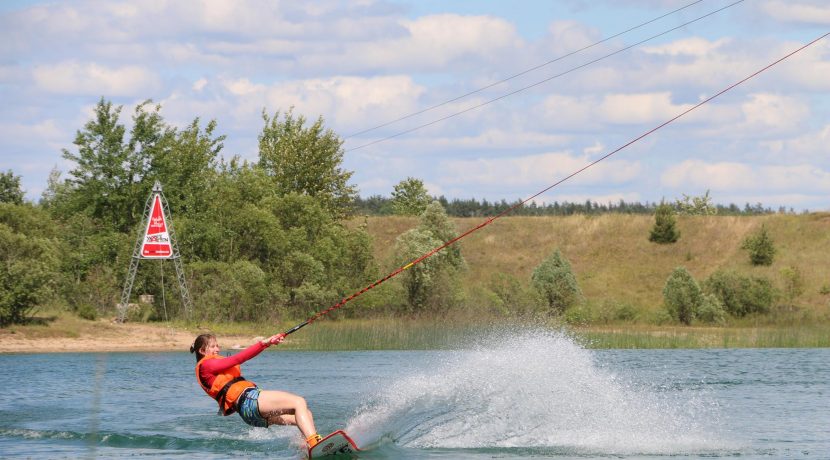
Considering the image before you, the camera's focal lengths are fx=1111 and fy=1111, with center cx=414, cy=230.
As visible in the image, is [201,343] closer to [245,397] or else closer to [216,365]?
[216,365]

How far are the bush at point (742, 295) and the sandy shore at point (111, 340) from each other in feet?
74.0

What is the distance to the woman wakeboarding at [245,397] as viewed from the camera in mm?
11859

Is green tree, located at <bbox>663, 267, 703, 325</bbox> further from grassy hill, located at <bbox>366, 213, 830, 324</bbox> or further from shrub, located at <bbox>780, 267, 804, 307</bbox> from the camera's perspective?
shrub, located at <bbox>780, 267, 804, 307</bbox>

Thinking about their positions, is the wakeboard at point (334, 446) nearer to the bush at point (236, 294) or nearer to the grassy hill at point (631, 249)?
the bush at point (236, 294)

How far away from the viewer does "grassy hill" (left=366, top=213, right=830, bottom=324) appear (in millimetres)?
59406

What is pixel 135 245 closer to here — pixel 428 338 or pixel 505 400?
pixel 428 338

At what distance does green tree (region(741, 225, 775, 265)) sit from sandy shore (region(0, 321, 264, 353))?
112ft

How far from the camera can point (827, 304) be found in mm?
55188

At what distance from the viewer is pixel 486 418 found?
14828 millimetres

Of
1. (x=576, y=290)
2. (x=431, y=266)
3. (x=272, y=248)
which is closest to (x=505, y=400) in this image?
(x=272, y=248)

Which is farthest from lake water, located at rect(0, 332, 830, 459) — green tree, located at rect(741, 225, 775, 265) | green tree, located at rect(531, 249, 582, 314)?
green tree, located at rect(741, 225, 775, 265)

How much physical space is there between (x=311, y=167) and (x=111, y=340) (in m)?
20.4

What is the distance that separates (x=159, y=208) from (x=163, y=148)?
8.87 metres

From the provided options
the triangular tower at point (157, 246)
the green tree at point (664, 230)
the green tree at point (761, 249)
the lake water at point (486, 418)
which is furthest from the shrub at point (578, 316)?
the lake water at point (486, 418)
